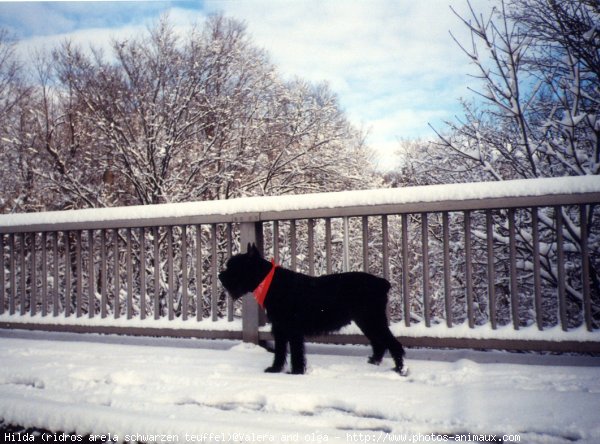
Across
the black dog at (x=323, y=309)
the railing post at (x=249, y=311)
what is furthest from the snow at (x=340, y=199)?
the black dog at (x=323, y=309)

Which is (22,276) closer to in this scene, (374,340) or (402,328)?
(374,340)

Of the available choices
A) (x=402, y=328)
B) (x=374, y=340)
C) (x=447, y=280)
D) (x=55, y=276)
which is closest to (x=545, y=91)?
(x=447, y=280)

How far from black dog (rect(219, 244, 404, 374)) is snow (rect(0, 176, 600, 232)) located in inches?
20.2

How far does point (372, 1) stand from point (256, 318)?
5110 mm

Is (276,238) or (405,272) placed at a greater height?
(276,238)

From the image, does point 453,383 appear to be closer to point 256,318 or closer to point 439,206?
point 439,206

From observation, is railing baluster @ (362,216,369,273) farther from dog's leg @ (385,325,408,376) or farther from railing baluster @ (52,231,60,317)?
railing baluster @ (52,231,60,317)

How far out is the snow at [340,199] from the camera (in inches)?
90.0

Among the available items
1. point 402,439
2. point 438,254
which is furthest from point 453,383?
point 438,254

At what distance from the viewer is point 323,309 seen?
7.70ft

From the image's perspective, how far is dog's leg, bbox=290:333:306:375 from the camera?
Result: 2.31 m

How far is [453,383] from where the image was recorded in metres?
2.06

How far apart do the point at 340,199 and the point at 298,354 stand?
98 cm

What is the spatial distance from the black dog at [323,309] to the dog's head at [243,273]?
80 millimetres
